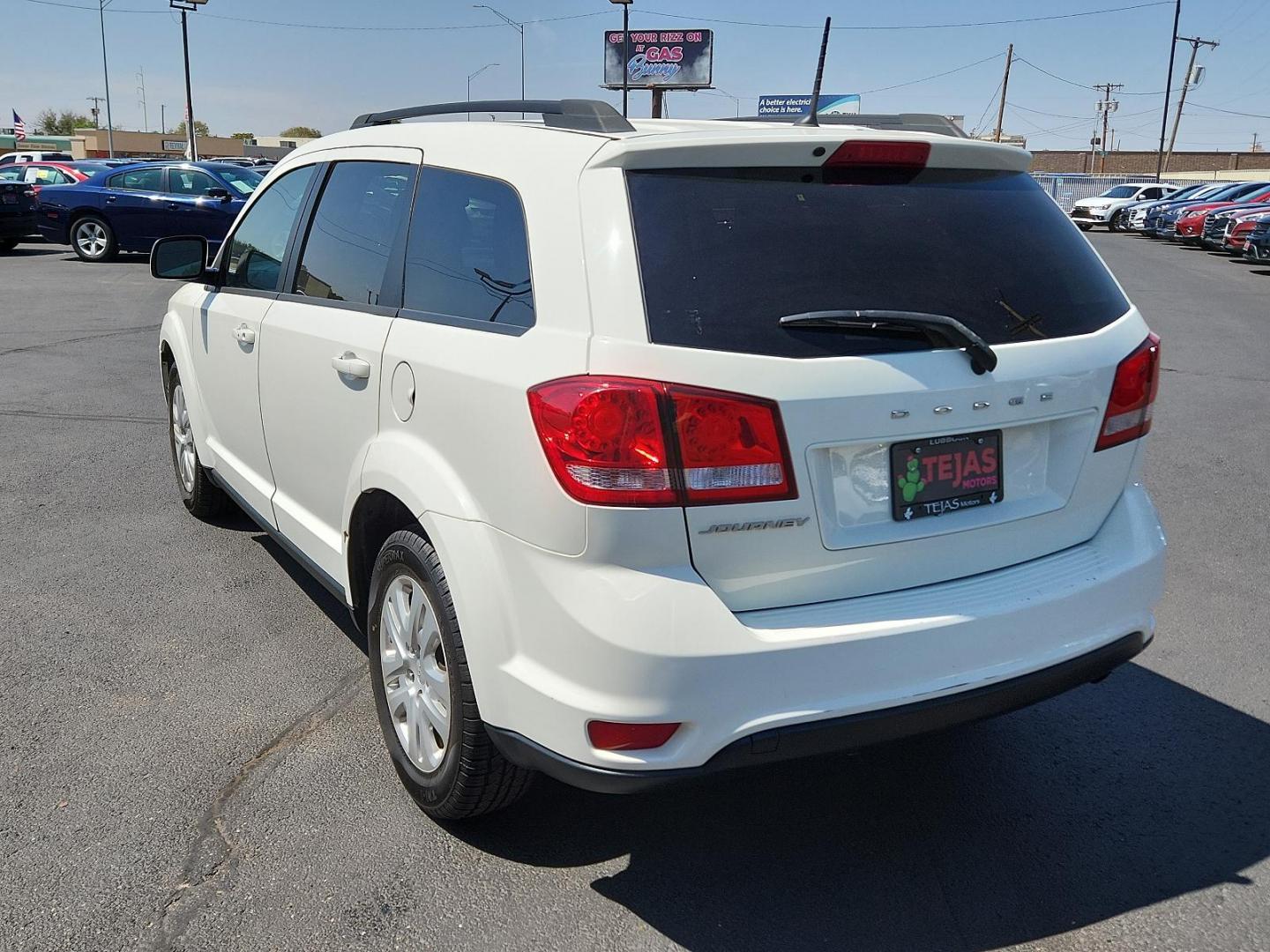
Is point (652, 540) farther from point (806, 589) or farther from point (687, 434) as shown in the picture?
point (806, 589)

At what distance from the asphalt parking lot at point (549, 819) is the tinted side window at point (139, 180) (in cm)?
1630

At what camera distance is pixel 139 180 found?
19281 millimetres

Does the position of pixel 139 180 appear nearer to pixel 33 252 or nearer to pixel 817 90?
pixel 33 252

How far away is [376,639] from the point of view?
323cm

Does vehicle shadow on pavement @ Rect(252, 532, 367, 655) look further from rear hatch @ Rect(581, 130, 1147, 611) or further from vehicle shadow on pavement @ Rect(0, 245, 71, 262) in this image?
vehicle shadow on pavement @ Rect(0, 245, 71, 262)

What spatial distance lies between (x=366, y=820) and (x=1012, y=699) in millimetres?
1719

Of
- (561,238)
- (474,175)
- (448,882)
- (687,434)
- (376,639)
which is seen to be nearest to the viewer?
(687,434)

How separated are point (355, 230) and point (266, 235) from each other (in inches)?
35.3

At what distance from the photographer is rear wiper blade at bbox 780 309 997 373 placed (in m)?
2.44

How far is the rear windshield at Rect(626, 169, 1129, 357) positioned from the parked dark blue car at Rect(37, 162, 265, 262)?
17.7 m

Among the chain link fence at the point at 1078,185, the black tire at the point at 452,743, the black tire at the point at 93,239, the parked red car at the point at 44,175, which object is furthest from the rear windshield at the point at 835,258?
the chain link fence at the point at 1078,185

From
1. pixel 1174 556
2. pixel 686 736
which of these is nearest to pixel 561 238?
pixel 686 736

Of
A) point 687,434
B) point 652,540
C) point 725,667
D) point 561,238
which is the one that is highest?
point 561,238

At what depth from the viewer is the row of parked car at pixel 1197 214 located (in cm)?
2388
